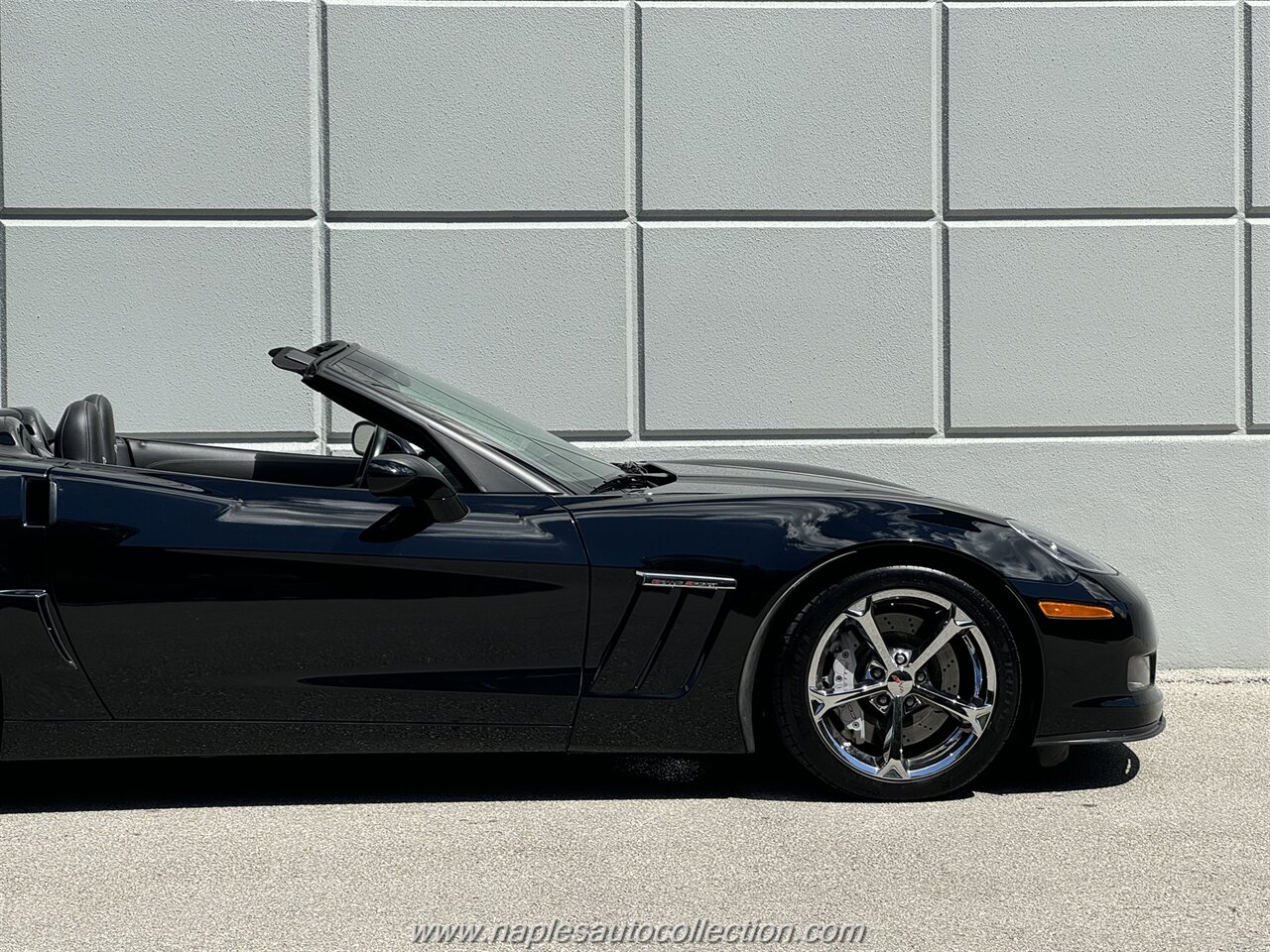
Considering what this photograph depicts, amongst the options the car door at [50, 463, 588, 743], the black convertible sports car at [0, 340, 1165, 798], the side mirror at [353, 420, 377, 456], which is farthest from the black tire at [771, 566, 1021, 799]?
the side mirror at [353, 420, 377, 456]

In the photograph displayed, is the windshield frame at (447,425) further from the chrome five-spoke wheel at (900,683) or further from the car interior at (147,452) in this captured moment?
the chrome five-spoke wheel at (900,683)

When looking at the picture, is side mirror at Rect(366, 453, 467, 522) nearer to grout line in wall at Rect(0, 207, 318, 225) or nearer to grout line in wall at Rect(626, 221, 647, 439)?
grout line in wall at Rect(626, 221, 647, 439)

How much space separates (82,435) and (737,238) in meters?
3.05

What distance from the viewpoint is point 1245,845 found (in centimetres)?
350

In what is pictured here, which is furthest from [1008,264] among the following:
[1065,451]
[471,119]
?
[471,119]

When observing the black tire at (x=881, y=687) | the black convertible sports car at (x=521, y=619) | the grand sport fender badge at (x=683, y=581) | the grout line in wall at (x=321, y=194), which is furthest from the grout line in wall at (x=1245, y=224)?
the grout line in wall at (x=321, y=194)

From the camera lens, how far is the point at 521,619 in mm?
3621

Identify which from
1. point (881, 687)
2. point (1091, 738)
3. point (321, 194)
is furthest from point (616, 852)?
point (321, 194)

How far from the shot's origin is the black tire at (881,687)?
146 inches

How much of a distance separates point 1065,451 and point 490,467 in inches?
124

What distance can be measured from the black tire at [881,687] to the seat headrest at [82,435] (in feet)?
6.49

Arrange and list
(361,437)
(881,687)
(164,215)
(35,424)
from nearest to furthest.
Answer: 1. (881,687)
2. (35,424)
3. (361,437)
4. (164,215)

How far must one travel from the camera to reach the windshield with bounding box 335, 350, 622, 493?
3842 mm

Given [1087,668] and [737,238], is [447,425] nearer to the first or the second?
[1087,668]
